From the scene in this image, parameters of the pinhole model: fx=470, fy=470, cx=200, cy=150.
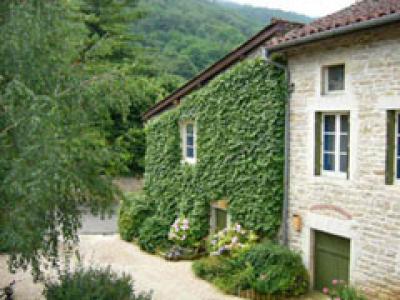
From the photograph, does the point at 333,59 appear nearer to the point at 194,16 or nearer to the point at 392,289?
the point at 392,289

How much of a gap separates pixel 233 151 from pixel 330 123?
2.63m

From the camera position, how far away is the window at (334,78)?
892cm

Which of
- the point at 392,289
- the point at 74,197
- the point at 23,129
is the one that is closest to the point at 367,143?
the point at 392,289

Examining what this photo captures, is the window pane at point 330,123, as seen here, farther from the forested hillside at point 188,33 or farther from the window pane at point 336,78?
the forested hillside at point 188,33

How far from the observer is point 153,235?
13.4 metres

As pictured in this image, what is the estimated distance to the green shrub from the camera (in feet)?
29.7

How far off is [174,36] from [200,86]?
96.0ft

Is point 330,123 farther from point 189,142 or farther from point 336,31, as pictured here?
point 189,142

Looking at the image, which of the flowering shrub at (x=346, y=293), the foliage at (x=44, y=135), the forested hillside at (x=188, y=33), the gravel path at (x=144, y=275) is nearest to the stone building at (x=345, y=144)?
the flowering shrub at (x=346, y=293)

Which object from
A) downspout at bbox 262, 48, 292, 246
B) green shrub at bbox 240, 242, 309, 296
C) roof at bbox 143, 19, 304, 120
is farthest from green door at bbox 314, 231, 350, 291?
roof at bbox 143, 19, 304, 120

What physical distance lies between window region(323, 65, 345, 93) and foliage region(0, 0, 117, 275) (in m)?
4.46

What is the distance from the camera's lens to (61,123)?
260 inches

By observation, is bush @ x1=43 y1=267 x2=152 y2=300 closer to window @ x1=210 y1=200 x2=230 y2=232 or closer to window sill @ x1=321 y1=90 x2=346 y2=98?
window @ x1=210 y1=200 x2=230 y2=232

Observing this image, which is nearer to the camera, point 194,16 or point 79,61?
point 79,61
